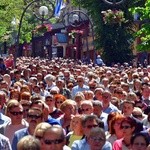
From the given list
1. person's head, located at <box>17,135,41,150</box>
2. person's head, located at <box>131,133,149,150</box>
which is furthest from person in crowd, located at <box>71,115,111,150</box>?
person's head, located at <box>17,135,41,150</box>

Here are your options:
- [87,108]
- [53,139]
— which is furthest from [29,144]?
[87,108]

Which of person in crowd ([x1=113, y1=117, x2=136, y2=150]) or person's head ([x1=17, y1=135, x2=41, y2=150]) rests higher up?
person's head ([x1=17, y1=135, x2=41, y2=150])

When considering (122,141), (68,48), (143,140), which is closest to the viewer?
(143,140)

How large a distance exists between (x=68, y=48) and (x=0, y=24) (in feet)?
147

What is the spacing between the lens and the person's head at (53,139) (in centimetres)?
782

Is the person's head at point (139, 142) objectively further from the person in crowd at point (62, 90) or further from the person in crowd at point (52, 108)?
the person in crowd at point (62, 90)

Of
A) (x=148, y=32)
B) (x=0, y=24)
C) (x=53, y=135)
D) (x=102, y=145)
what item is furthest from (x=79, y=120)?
(x=0, y=24)

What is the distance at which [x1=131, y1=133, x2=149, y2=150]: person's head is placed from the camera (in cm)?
849

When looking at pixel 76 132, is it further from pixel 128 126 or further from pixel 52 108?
pixel 52 108

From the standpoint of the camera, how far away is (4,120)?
1166 cm

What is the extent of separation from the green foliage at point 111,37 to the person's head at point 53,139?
42.0 meters

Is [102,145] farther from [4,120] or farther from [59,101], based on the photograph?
[59,101]

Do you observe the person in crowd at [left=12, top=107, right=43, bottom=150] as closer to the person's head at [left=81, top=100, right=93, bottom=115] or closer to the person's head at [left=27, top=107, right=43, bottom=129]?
the person's head at [left=27, top=107, right=43, bottom=129]

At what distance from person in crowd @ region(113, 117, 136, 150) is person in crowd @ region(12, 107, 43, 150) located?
1.19 meters
